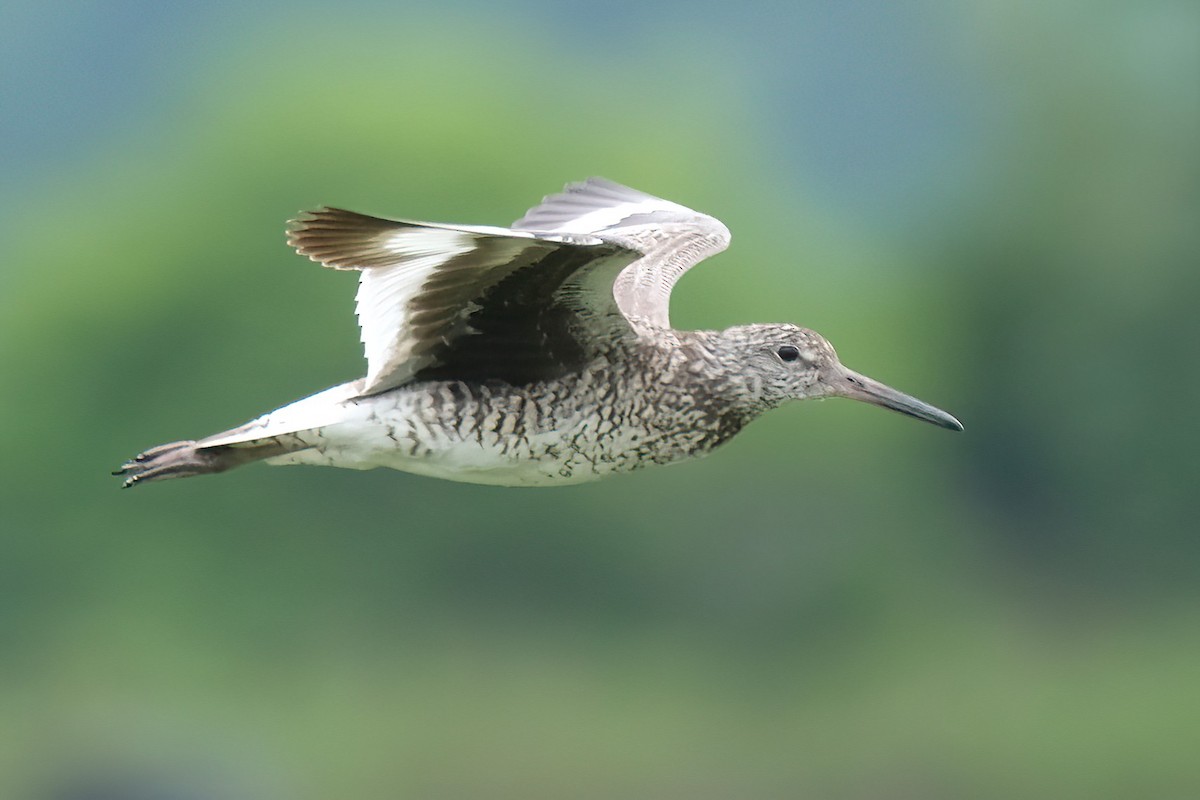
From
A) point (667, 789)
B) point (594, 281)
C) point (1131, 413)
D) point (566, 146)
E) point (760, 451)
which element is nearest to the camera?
point (594, 281)

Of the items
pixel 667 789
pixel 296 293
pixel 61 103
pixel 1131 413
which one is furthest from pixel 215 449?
pixel 61 103

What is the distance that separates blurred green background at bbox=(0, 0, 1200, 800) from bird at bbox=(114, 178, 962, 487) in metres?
28.2

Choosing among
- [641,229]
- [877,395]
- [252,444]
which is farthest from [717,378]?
[641,229]

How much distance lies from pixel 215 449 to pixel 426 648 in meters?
40.3

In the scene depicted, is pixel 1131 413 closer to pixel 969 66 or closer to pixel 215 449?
pixel 969 66

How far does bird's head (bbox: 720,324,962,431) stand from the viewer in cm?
832

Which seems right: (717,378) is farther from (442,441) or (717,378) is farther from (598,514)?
(598,514)

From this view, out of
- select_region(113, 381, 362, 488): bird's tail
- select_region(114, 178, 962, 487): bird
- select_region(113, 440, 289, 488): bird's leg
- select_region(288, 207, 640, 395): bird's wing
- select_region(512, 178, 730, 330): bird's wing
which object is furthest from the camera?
select_region(512, 178, 730, 330): bird's wing

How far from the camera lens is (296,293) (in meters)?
41.1

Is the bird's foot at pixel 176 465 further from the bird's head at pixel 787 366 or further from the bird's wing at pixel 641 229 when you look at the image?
the bird's head at pixel 787 366

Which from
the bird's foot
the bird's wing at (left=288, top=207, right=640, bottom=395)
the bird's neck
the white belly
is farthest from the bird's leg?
the bird's neck

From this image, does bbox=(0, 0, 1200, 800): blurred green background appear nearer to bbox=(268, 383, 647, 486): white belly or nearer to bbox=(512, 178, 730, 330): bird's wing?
bbox=(512, 178, 730, 330): bird's wing

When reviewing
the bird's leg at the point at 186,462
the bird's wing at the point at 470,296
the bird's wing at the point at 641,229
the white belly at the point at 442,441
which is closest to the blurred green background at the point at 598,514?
the bird's wing at the point at 641,229

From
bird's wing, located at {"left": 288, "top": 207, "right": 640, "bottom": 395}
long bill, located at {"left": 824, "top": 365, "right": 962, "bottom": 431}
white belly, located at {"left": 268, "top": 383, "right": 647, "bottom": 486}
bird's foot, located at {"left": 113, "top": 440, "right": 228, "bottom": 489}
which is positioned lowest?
bird's foot, located at {"left": 113, "top": 440, "right": 228, "bottom": 489}
